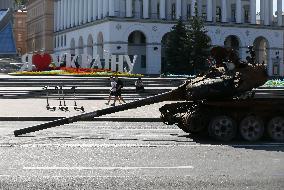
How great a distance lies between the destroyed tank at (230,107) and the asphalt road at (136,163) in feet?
1.47

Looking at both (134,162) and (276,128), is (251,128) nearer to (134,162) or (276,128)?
(276,128)

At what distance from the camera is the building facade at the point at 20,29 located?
147 meters

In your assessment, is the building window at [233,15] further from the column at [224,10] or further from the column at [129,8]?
the column at [129,8]

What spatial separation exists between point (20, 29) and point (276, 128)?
Result: 140485 mm

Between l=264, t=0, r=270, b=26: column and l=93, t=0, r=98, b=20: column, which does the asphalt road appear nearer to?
l=93, t=0, r=98, b=20: column

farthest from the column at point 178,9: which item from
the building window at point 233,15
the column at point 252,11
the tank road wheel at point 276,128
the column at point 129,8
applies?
the tank road wheel at point 276,128

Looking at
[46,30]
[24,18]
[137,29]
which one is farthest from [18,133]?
[24,18]

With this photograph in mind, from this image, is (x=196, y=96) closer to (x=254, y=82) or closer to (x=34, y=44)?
(x=254, y=82)

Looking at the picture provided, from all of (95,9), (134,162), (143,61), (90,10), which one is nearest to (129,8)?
(143,61)

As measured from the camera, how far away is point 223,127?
42.9 ft

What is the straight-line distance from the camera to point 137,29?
7881 centimetres

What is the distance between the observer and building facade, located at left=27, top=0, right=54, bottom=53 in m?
115

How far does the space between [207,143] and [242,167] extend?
320 cm

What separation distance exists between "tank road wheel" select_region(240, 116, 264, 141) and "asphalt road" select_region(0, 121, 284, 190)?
43 centimetres
